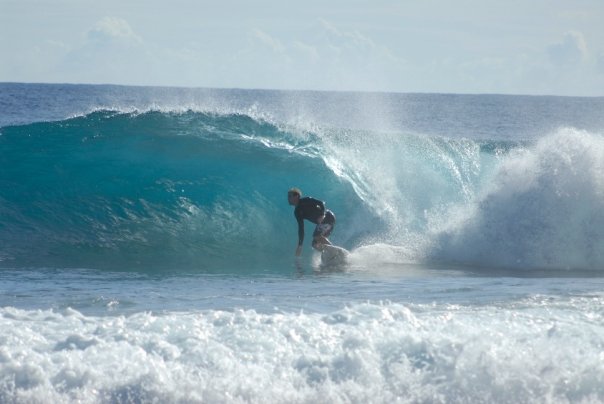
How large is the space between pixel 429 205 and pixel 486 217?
241cm

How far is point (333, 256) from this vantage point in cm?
1220

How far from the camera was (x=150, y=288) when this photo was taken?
389 inches

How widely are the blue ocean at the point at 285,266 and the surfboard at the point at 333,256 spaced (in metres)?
0.12

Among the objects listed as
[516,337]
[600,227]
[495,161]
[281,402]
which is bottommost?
[281,402]

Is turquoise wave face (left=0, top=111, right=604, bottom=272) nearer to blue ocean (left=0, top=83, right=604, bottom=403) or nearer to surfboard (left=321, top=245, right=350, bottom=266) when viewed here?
blue ocean (left=0, top=83, right=604, bottom=403)

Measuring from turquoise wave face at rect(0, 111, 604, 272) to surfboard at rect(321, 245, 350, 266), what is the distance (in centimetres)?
53

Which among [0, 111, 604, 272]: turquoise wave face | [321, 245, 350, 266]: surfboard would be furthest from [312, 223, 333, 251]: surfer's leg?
[0, 111, 604, 272]: turquoise wave face

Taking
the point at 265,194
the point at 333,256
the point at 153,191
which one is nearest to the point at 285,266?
the point at 333,256

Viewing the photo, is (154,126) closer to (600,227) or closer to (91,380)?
(600,227)

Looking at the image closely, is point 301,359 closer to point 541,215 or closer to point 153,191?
point 541,215

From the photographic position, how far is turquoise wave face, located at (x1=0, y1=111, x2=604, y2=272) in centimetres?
1312

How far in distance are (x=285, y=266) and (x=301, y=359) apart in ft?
17.6

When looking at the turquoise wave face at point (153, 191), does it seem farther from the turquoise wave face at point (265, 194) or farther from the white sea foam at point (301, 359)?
the white sea foam at point (301, 359)

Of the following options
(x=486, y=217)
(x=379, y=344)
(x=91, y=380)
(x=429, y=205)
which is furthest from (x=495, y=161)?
(x=91, y=380)
